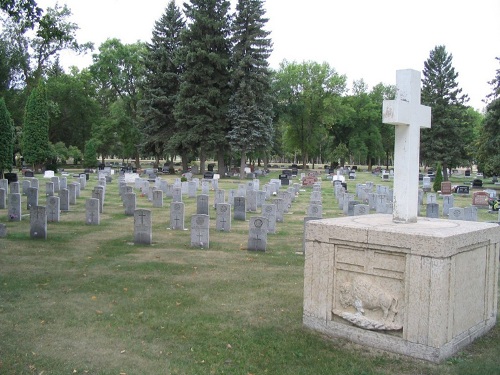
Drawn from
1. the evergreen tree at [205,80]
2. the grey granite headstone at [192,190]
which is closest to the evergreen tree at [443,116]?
the evergreen tree at [205,80]

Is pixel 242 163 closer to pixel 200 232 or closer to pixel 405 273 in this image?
pixel 200 232

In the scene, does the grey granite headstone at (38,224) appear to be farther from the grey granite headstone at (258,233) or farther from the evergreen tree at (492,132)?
the evergreen tree at (492,132)

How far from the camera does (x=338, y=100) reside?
64.4 m

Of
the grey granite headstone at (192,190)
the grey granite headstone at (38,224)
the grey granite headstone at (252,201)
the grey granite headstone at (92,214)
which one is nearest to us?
the grey granite headstone at (38,224)

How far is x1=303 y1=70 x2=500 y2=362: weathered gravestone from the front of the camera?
5770 mm

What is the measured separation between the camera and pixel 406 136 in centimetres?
685

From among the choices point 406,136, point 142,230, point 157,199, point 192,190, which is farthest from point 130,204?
point 406,136

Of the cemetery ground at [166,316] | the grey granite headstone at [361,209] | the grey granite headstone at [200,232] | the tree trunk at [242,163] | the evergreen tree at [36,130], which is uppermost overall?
the evergreen tree at [36,130]

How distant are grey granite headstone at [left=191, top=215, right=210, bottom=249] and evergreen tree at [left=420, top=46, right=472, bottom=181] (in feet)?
132

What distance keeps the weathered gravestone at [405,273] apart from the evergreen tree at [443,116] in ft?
143

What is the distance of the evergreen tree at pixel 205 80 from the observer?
142 feet

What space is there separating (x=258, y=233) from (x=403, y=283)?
22.3ft

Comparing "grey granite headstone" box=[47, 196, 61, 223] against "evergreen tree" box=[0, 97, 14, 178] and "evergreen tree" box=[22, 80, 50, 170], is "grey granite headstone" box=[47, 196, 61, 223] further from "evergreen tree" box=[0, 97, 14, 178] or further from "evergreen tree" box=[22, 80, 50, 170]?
"evergreen tree" box=[22, 80, 50, 170]

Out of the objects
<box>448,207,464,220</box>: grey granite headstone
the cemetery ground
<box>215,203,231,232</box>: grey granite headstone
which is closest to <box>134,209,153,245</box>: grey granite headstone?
the cemetery ground
